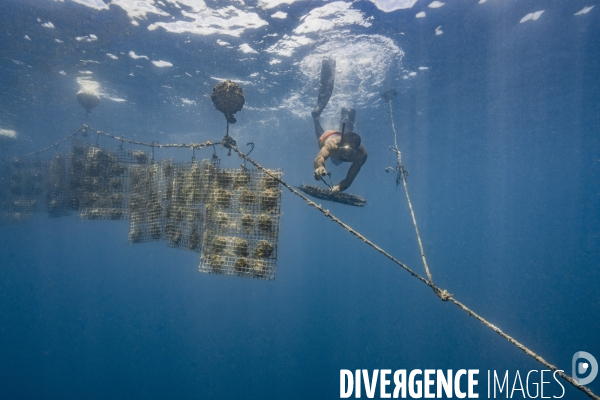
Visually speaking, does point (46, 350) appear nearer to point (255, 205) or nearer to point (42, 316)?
point (42, 316)

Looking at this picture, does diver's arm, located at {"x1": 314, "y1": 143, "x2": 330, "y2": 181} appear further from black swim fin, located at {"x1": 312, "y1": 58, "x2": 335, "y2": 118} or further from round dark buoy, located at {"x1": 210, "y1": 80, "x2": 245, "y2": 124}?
black swim fin, located at {"x1": 312, "y1": 58, "x2": 335, "y2": 118}

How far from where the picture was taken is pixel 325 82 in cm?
1647

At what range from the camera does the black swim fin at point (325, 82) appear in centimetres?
1598

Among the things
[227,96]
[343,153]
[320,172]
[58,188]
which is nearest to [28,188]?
[58,188]

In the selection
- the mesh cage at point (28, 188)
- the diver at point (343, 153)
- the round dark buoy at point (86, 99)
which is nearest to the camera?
the diver at point (343, 153)

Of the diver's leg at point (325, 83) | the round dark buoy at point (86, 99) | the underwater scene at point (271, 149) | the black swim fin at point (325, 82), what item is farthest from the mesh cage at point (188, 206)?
the black swim fin at point (325, 82)

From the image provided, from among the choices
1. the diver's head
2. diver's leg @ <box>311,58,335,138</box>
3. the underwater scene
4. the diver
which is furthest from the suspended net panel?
diver's leg @ <box>311,58,335,138</box>

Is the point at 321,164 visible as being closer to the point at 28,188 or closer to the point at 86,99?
the point at 86,99

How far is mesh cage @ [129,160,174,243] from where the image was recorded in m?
6.60

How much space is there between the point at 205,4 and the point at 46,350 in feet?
149

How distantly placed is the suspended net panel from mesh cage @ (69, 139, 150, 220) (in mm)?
655

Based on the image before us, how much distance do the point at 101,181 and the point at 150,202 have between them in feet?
7.36

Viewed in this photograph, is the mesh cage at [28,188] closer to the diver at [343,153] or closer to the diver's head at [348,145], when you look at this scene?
the diver at [343,153]

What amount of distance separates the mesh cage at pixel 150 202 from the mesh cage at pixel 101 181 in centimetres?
93
